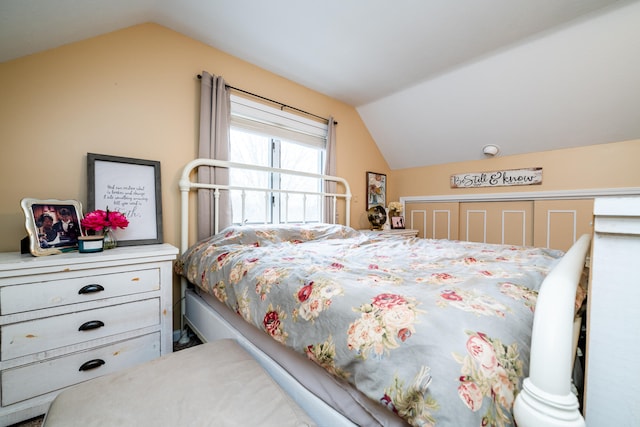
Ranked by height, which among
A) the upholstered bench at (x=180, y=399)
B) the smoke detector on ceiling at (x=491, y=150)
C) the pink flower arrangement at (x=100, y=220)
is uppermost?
the smoke detector on ceiling at (x=491, y=150)

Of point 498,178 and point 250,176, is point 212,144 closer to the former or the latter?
point 250,176

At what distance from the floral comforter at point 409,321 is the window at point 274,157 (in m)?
1.12

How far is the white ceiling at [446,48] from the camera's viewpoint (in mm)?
1571

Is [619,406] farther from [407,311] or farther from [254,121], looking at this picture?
[254,121]

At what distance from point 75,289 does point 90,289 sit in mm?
55

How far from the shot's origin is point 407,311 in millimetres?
625

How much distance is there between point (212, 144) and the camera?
1.99 m

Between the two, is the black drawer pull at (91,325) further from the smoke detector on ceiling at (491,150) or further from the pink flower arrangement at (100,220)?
the smoke detector on ceiling at (491,150)

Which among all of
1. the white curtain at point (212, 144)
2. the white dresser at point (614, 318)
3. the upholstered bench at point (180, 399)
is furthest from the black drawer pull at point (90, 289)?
the white dresser at point (614, 318)

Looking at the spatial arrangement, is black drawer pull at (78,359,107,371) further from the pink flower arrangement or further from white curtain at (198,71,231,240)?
white curtain at (198,71,231,240)

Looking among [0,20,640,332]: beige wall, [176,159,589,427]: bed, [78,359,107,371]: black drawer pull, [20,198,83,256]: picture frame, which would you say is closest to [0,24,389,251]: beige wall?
[0,20,640,332]: beige wall

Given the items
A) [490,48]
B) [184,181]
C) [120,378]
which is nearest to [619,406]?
[120,378]

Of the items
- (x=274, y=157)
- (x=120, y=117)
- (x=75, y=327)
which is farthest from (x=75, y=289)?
(x=274, y=157)

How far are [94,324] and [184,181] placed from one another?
3.23 ft
